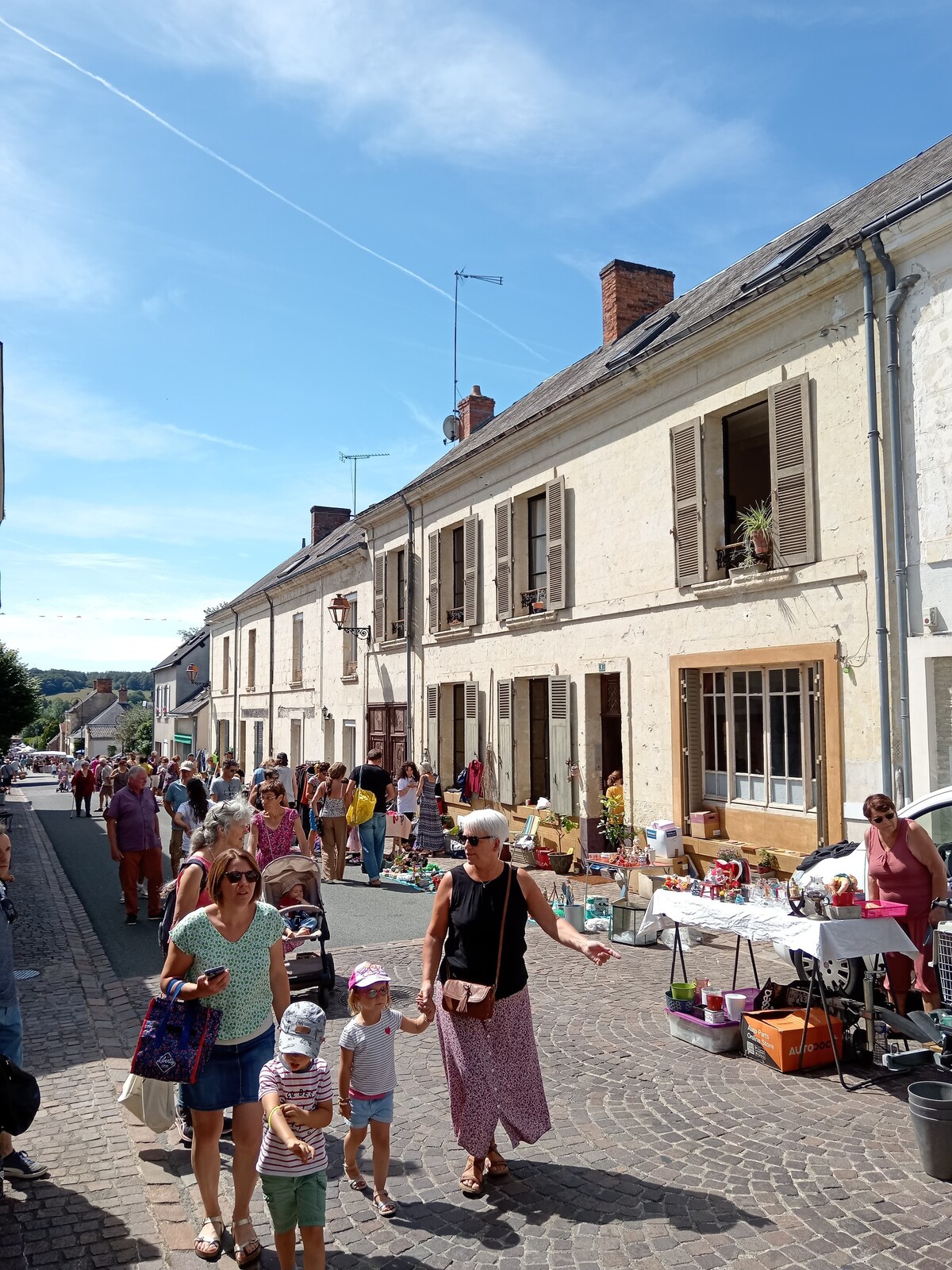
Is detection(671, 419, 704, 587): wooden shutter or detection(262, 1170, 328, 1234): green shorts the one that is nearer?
detection(262, 1170, 328, 1234): green shorts

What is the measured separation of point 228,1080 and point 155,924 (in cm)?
669

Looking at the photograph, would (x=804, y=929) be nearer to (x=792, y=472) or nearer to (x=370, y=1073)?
(x=370, y=1073)

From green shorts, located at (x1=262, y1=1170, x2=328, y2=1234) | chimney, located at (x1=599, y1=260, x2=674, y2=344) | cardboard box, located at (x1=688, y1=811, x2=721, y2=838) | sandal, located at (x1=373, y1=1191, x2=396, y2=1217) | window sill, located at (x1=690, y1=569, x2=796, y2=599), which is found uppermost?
chimney, located at (x1=599, y1=260, x2=674, y2=344)

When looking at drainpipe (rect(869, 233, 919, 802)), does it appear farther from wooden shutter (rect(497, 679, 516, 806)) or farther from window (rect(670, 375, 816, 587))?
wooden shutter (rect(497, 679, 516, 806))

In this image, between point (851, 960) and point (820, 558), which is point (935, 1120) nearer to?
point (851, 960)

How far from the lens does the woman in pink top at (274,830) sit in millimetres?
7285

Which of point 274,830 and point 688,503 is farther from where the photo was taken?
point 688,503

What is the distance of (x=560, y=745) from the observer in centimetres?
1305

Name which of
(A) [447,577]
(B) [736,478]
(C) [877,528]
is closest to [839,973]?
(C) [877,528]

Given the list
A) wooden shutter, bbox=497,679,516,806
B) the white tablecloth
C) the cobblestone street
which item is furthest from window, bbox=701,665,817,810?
wooden shutter, bbox=497,679,516,806

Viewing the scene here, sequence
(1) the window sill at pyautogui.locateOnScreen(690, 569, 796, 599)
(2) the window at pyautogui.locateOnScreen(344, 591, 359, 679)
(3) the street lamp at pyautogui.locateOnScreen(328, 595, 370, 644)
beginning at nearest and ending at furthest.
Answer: (1) the window sill at pyautogui.locateOnScreen(690, 569, 796, 599) < (3) the street lamp at pyautogui.locateOnScreen(328, 595, 370, 644) < (2) the window at pyautogui.locateOnScreen(344, 591, 359, 679)

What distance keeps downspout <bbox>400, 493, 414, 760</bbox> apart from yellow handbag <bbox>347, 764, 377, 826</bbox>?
5.86 metres

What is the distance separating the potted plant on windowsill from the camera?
9.47 metres

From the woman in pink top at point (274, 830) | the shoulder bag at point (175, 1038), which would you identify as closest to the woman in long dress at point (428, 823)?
the woman in pink top at point (274, 830)
